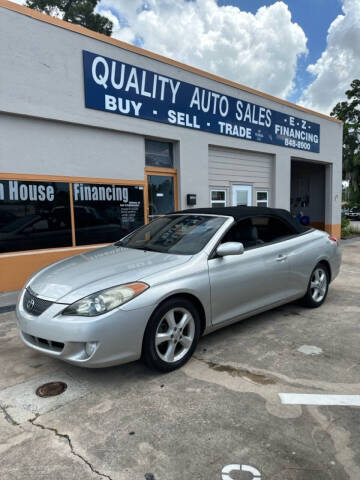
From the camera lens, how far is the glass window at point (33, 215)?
6113mm

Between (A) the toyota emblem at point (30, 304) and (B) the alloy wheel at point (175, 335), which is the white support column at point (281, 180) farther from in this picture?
(A) the toyota emblem at point (30, 304)

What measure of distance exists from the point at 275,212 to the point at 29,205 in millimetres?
4391

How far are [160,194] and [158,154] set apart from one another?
99 centimetres

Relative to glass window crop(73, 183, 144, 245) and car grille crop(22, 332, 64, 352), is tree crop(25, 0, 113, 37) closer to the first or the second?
glass window crop(73, 183, 144, 245)

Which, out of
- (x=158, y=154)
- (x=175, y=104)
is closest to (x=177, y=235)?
(x=158, y=154)

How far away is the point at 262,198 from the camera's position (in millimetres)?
11547

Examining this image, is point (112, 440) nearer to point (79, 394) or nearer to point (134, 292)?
point (79, 394)

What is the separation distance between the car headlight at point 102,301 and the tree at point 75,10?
24.1m

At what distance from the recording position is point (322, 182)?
15.1m

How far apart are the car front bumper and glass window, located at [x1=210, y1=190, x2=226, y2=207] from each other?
7.24 meters

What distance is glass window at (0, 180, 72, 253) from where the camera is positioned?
611 centimetres

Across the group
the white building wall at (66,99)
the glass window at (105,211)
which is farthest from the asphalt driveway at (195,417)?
the white building wall at (66,99)

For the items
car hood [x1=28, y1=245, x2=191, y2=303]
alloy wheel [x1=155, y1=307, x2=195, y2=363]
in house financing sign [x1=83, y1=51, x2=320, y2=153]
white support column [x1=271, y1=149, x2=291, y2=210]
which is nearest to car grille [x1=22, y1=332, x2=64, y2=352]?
car hood [x1=28, y1=245, x2=191, y2=303]

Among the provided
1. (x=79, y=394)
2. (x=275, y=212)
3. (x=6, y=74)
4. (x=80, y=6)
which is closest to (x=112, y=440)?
(x=79, y=394)
